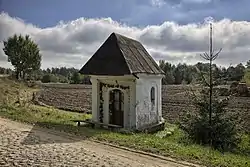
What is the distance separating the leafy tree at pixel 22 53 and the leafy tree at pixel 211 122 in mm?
46373

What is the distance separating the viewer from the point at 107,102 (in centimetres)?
1741

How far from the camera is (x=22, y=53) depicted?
183 feet

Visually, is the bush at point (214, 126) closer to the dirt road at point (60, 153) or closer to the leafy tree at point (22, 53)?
the dirt road at point (60, 153)

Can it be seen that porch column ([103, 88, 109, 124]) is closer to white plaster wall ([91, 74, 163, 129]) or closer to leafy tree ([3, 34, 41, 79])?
white plaster wall ([91, 74, 163, 129])

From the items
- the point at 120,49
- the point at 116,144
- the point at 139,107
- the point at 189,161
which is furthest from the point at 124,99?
the point at 189,161

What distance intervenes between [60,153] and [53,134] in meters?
3.38

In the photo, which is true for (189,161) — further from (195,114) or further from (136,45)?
(136,45)

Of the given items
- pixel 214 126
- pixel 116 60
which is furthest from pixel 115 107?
pixel 214 126

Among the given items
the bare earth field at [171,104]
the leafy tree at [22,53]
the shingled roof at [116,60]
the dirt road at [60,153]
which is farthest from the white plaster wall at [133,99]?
the leafy tree at [22,53]

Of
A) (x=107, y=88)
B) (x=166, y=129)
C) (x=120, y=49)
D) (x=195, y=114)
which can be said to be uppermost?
(x=120, y=49)

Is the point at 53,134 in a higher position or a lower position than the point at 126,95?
lower

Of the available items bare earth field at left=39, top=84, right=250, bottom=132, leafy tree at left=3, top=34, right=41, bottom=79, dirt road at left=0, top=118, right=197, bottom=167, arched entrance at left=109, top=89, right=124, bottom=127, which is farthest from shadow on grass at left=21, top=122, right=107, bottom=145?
leafy tree at left=3, top=34, right=41, bottom=79

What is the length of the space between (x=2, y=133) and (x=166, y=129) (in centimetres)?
1007

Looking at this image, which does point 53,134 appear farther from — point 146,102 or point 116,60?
point 146,102
